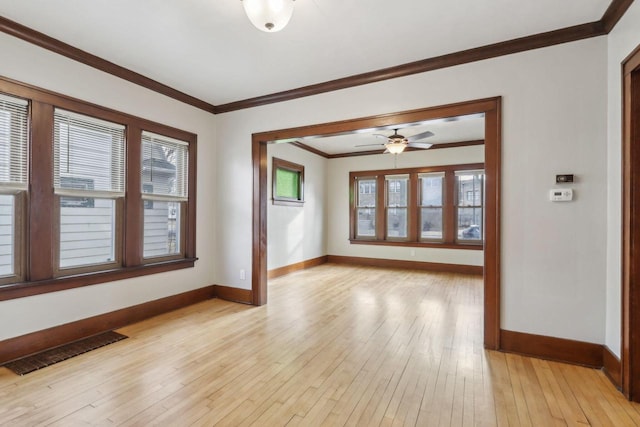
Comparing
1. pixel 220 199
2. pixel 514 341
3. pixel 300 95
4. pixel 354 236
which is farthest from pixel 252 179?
pixel 354 236

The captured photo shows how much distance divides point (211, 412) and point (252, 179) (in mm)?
2891

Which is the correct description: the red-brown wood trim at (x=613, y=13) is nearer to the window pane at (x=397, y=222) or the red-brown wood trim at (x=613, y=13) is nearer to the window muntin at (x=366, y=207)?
the window pane at (x=397, y=222)

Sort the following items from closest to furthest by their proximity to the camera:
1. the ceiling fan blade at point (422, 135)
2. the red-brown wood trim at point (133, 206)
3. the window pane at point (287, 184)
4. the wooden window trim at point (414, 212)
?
1. the red-brown wood trim at point (133, 206)
2. the ceiling fan blade at point (422, 135)
3. the window pane at point (287, 184)
4. the wooden window trim at point (414, 212)

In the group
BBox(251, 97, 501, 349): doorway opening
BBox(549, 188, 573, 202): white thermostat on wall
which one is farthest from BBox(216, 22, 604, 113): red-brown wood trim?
BBox(549, 188, 573, 202): white thermostat on wall

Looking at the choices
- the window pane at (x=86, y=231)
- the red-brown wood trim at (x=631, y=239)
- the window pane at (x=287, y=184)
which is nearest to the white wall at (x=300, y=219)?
the window pane at (x=287, y=184)

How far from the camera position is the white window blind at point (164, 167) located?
12.1 ft

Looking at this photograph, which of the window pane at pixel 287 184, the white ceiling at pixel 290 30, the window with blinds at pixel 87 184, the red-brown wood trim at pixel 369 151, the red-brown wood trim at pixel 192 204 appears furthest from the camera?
the red-brown wood trim at pixel 369 151

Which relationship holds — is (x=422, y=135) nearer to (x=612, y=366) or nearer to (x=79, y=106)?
(x=612, y=366)

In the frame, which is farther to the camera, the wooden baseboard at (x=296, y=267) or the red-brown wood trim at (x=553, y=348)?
the wooden baseboard at (x=296, y=267)

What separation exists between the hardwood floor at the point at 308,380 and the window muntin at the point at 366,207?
398 cm

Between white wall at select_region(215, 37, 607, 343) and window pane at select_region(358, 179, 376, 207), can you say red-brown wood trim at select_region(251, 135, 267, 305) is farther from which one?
window pane at select_region(358, 179, 376, 207)

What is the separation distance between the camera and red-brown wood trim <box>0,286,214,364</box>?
8.46 ft

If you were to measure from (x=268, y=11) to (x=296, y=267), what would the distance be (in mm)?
5480

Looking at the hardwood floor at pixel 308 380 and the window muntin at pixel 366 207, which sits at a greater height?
the window muntin at pixel 366 207
